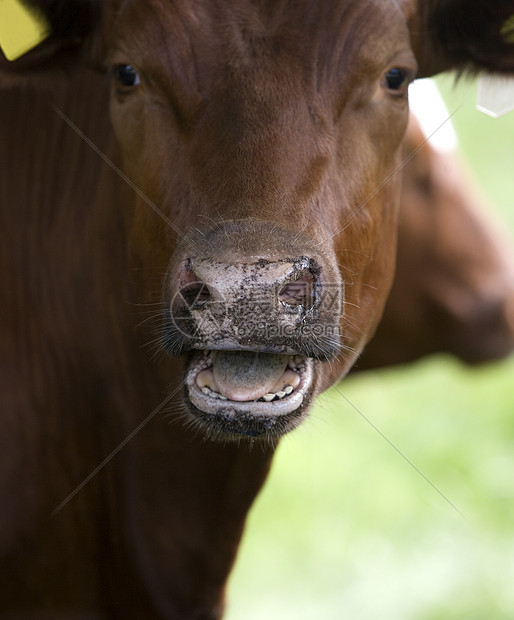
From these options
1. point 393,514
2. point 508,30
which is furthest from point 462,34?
point 393,514

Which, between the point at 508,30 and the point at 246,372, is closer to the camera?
the point at 246,372

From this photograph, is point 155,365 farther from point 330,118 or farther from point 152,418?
point 330,118

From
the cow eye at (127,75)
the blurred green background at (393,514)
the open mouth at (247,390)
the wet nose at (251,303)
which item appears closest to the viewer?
the wet nose at (251,303)

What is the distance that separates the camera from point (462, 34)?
3.34 meters

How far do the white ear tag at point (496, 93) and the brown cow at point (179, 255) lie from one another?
0.23 ft

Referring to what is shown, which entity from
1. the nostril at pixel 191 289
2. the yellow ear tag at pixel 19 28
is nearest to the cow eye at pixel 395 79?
the nostril at pixel 191 289

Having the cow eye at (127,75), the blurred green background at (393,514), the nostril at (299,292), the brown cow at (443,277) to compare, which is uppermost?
the cow eye at (127,75)

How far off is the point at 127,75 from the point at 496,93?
1379mm

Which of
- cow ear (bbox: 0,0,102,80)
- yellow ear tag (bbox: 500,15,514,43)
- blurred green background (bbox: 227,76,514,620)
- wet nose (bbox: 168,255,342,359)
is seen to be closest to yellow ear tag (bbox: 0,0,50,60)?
cow ear (bbox: 0,0,102,80)

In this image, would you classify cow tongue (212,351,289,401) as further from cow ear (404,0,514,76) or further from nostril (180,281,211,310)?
cow ear (404,0,514,76)

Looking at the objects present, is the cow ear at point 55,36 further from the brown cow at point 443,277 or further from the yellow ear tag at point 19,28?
the brown cow at point 443,277

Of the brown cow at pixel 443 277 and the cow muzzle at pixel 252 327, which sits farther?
the brown cow at pixel 443 277

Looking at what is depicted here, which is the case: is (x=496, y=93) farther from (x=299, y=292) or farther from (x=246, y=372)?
(x=246, y=372)

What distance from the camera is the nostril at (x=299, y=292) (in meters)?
2.39
